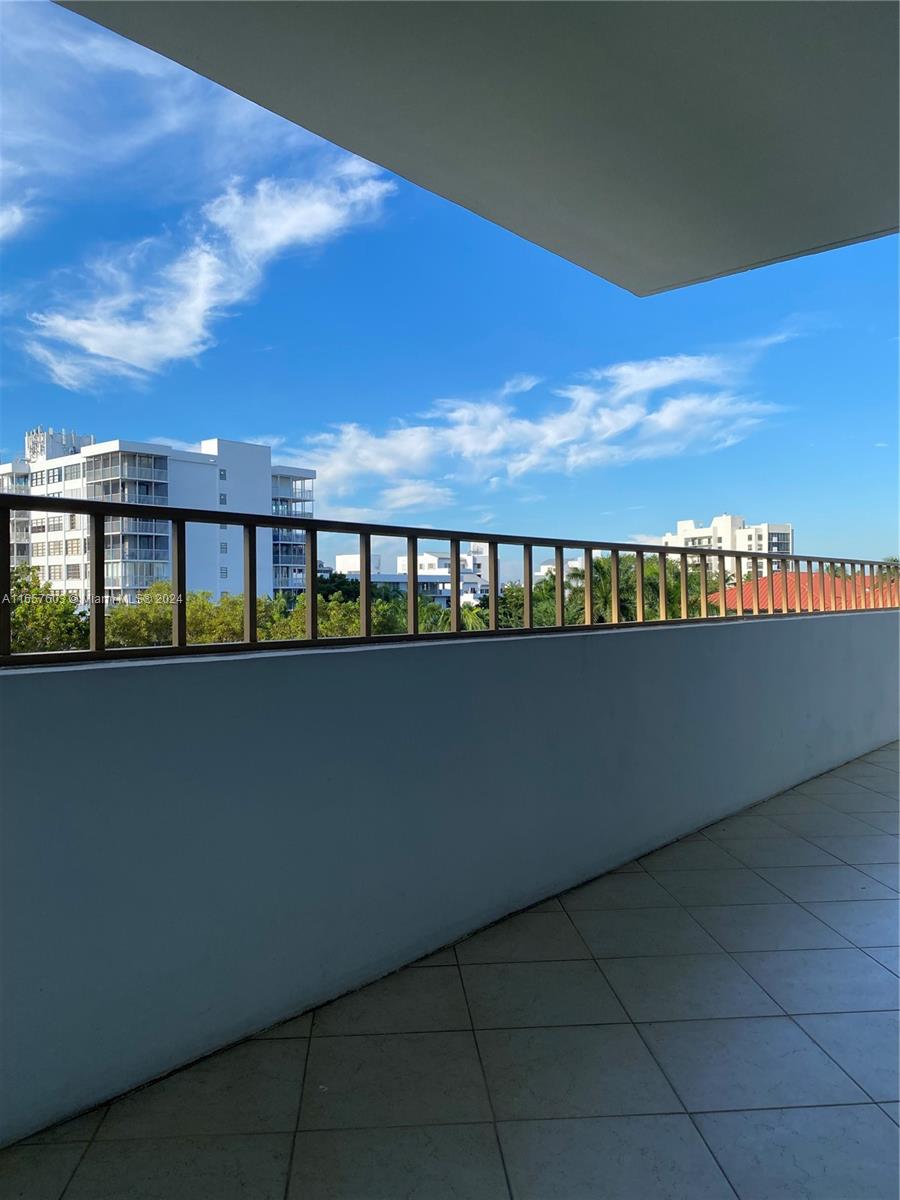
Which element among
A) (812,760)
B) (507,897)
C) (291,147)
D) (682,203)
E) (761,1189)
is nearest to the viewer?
(761,1189)

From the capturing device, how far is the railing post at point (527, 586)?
3.52 m

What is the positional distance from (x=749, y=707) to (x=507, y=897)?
251 centimetres

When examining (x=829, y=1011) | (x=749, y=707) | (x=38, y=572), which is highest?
(x=38, y=572)

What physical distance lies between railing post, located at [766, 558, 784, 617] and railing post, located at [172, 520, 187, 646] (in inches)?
181

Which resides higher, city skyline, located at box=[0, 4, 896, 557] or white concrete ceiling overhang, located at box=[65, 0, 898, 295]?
city skyline, located at box=[0, 4, 896, 557]

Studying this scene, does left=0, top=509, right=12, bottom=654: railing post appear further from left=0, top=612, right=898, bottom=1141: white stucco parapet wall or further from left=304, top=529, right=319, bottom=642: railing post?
left=304, top=529, right=319, bottom=642: railing post

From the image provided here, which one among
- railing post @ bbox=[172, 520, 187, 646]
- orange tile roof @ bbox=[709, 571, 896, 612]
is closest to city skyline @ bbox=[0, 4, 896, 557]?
orange tile roof @ bbox=[709, 571, 896, 612]

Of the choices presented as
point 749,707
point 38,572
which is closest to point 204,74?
point 38,572

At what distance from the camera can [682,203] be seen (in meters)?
2.88

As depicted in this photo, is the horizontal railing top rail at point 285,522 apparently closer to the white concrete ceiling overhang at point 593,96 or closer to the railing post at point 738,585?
the railing post at point 738,585

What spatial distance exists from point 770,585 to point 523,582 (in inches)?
115

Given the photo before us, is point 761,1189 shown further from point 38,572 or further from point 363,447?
point 363,447

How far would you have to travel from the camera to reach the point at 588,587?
12.8ft

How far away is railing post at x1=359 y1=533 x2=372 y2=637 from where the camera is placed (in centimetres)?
280
